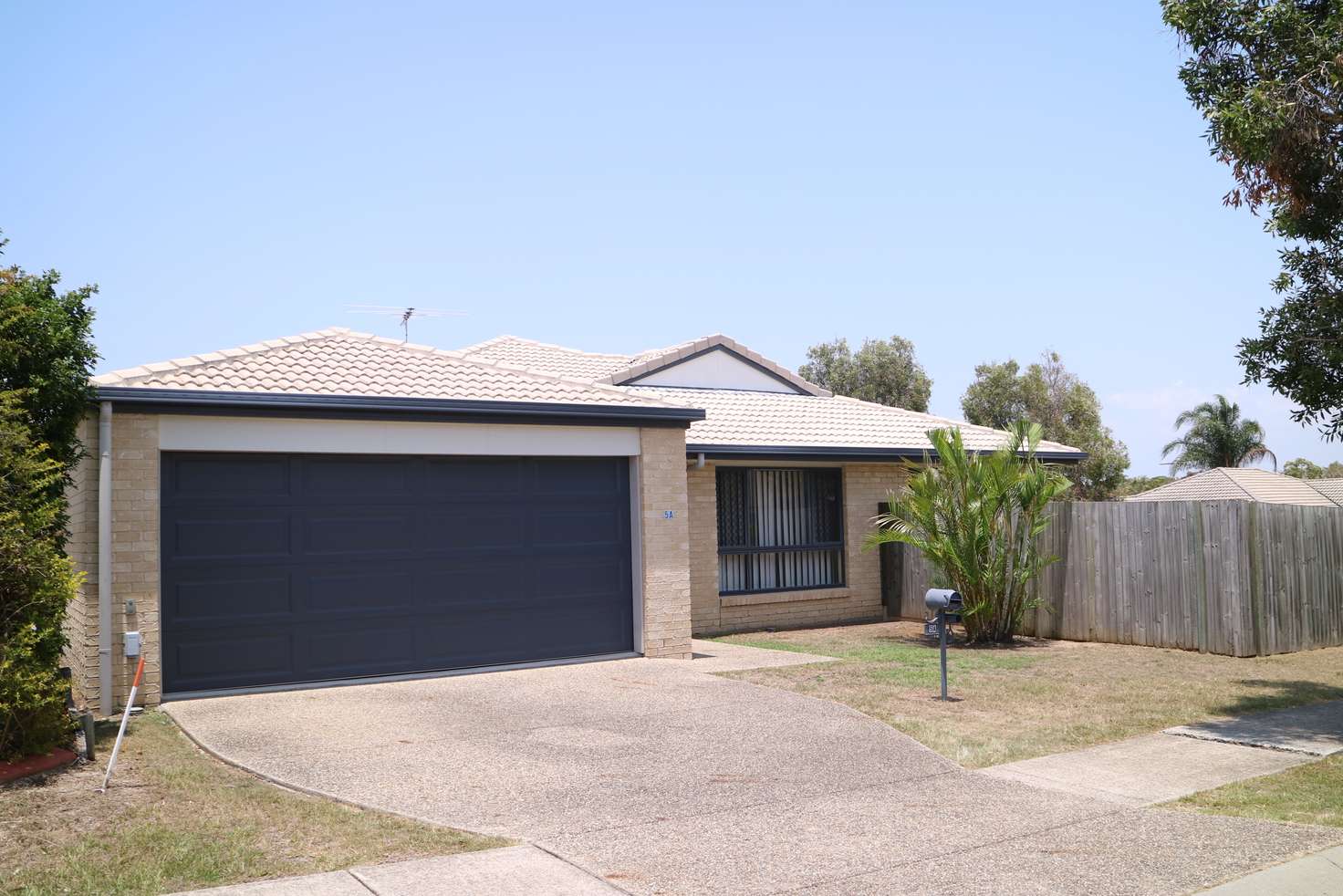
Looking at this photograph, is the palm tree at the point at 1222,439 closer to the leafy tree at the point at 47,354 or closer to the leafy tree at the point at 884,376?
the leafy tree at the point at 884,376

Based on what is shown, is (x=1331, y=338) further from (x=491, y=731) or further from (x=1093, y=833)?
(x=491, y=731)

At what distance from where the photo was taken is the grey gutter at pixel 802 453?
56.2 feet

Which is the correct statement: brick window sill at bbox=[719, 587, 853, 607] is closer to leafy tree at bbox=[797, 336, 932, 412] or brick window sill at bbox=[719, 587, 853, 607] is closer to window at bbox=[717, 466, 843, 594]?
window at bbox=[717, 466, 843, 594]

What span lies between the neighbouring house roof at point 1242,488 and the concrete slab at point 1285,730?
80.8 feet

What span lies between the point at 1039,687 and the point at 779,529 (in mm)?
6805

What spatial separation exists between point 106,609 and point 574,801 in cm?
585

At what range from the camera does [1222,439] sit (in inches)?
1815

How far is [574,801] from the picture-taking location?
762 centimetres

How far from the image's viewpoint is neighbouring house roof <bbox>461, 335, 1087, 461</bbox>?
18.1 metres

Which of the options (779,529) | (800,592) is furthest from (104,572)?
(800,592)

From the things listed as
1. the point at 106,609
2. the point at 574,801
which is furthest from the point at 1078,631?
the point at 106,609

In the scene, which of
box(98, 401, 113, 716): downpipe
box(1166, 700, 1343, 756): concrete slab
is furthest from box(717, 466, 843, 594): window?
box(98, 401, 113, 716): downpipe

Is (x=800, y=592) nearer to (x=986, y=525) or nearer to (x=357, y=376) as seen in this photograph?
(x=986, y=525)

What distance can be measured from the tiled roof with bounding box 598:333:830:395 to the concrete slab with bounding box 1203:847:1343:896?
15434mm
